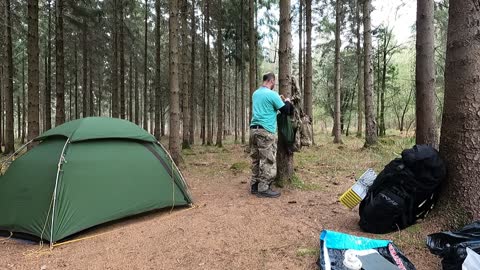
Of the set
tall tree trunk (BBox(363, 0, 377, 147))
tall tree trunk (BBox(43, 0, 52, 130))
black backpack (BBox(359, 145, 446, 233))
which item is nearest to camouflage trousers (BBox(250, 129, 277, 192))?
black backpack (BBox(359, 145, 446, 233))

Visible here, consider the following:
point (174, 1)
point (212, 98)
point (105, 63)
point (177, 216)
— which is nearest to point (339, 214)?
point (177, 216)

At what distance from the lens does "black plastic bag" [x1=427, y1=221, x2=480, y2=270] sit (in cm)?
252

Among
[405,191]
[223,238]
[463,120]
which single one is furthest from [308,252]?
[463,120]

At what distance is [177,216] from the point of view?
489 centimetres

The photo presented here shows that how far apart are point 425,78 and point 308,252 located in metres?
3.78

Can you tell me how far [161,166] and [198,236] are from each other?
176 cm

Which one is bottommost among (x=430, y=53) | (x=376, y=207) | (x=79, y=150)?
(x=376, y=207)

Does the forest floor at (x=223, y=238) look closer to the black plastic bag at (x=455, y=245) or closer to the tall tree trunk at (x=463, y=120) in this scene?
the black plastic bag at (x=455, y=245)

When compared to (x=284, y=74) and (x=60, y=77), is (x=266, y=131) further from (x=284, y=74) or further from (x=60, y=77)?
(x=60, y=77)

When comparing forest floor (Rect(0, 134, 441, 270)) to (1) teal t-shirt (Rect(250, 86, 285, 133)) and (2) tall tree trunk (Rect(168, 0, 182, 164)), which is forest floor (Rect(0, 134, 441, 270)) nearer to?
(1) teal t-shirt (Rect(250, 86, 285, 133))

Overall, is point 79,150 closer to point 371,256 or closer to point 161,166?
point 161,166

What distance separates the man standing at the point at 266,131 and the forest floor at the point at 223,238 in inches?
13.6

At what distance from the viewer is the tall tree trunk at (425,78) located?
5207mm

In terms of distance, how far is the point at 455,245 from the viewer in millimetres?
2605
